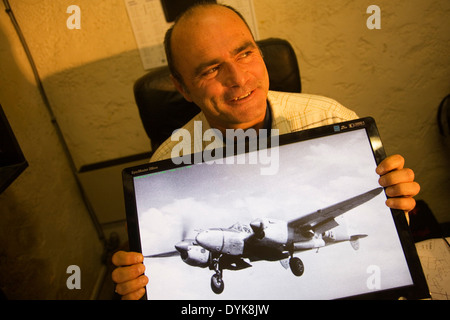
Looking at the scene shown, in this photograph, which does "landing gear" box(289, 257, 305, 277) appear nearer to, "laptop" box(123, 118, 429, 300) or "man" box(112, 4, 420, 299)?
"laptop" box(123, 118, 429, 300)

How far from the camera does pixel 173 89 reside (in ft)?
3.72

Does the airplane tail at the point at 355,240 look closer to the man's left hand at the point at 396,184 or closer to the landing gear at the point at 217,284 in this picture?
the man's left hand at the point at 396,184

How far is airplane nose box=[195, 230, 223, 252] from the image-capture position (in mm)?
644

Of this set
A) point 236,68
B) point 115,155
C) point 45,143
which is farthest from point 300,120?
point 45,143

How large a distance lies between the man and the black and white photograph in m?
0.33

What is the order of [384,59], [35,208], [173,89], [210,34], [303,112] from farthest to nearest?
[384,59] → [35,208] → [173,89] → [303,112] → [210,34]

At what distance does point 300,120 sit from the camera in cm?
101

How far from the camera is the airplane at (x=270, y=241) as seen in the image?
0.63m

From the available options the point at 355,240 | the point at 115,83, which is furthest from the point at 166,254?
the point at 115,83

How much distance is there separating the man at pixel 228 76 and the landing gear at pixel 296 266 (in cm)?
48

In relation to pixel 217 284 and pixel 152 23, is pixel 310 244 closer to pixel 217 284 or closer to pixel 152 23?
pixel 217 284

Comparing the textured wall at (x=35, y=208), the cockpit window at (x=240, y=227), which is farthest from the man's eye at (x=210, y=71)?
the textured wall at (x=35, y=208)

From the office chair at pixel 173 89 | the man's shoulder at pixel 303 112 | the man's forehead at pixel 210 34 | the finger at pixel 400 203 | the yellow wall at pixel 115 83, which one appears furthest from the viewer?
the yellow wall at pixel 115 83

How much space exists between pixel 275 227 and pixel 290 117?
494 millimetres
